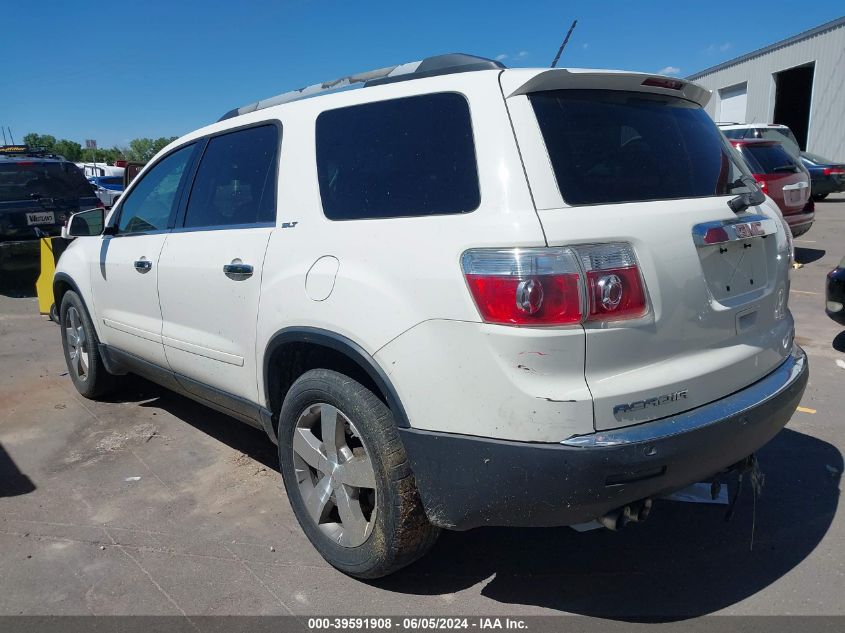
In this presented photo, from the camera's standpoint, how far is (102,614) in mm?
2721

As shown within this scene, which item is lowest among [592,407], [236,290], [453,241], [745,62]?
[592,407]

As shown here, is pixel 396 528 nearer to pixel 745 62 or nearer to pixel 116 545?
pixel 116 545

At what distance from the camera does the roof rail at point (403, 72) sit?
2.57 m

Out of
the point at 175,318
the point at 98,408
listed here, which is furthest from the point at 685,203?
the point at 98,408

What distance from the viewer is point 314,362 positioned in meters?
2.99

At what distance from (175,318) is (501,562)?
2.14 m

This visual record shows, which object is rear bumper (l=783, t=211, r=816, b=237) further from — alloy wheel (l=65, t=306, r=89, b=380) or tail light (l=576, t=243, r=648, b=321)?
alloy wheel (l=65, t=306, r=89, b=380)

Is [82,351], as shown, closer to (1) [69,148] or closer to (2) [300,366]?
(2) [300,366]

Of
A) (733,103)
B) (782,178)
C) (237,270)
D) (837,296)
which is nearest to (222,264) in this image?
(237,270)

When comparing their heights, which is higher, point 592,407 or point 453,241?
point 453,241

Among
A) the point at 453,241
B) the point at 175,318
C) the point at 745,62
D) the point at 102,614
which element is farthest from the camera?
the point at 745,62

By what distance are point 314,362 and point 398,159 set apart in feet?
3.14

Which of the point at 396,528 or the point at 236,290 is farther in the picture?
the point at 236,290

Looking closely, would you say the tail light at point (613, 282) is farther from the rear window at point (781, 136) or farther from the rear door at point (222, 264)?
the rear window at point (781, 136)
